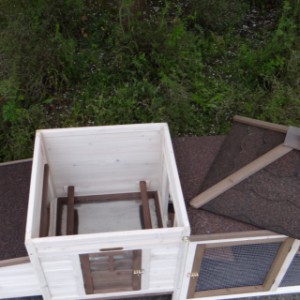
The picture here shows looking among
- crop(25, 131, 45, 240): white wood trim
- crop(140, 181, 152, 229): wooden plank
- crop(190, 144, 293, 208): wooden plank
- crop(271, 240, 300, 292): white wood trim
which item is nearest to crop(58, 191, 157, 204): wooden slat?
crop(140, 181, 152, 229): wooden plank

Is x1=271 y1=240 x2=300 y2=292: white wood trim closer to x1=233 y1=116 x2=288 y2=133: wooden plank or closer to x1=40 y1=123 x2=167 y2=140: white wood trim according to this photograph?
x1=233 y1=116 x2=288 y2=133: wooden plank

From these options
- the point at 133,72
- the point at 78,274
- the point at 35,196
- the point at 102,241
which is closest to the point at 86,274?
the point at 78,274

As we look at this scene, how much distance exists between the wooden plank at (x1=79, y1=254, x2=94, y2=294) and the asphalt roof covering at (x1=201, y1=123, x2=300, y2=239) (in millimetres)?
658

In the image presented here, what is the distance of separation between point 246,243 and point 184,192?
42cm

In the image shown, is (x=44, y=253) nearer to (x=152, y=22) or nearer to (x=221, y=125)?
(x=221, y=125)

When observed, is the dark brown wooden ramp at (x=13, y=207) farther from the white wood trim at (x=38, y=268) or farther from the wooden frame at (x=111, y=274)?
the wooden frame at (x=111, y=274)

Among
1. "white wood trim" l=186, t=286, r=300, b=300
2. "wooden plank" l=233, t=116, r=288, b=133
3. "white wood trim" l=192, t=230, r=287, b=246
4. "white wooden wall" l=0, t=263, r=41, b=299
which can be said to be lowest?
"white wood trim" l=186, t=286, r=300, b=300

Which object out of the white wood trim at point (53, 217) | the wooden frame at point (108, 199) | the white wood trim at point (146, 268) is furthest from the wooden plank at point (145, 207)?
the white wood trim at point (53, 217)

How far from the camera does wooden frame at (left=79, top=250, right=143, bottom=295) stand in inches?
77.8

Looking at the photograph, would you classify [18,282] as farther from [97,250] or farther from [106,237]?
[106,237]

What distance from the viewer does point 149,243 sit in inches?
75.9

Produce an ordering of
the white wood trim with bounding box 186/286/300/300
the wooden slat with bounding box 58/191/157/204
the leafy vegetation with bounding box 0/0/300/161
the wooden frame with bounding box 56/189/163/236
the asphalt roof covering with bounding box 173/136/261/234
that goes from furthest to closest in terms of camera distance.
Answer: the leafy vegetation with bounding box 0/0/300/161, the wooden slat with bounding box 58/191/157/204, the wooden frame with bounding box 56/189/163/236, the white wood trim with bounding box 186/286/300/300, the asphalt roof covering with bounding box 173/136/261/234

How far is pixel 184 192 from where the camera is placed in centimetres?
216

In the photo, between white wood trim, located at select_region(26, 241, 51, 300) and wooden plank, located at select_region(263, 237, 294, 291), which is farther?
wooden plank, located at select_region(263, 237, 294, 291)
